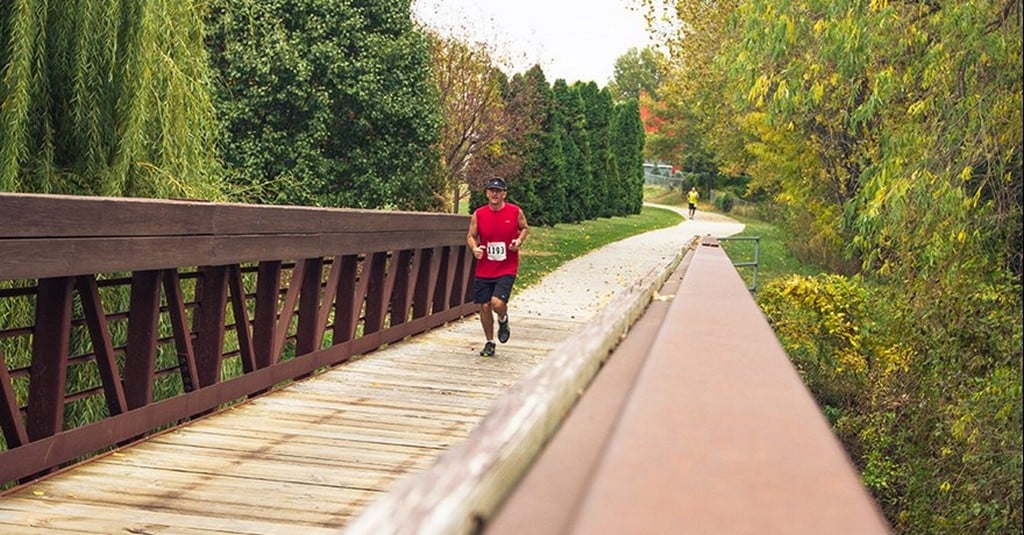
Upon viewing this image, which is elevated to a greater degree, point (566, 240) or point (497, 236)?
point (497, 236)

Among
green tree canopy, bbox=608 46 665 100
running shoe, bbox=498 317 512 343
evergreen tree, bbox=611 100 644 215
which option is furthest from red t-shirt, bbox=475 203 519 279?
green tree canopy, bbox=608 46 665 100

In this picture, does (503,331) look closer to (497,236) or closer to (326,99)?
(497,236)

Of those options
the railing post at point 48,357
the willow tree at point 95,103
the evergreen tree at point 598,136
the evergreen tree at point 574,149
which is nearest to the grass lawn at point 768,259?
the evergreen tree at point 574,149

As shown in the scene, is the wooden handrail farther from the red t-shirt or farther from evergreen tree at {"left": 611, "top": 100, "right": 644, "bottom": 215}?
evergreen tree at {"left": 611, "top": 100, "right": 644, "bottom": 215}

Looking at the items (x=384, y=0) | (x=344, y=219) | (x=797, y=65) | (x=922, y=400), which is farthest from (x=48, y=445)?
(x=384, y=0)

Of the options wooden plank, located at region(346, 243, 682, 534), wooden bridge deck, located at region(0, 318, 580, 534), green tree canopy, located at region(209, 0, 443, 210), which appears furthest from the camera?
green tree canopy, located at region(209, 0, 443, 210)

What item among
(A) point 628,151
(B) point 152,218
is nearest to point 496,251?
(B) point 152,218

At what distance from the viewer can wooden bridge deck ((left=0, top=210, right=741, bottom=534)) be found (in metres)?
5.44

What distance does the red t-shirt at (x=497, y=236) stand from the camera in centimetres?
1158

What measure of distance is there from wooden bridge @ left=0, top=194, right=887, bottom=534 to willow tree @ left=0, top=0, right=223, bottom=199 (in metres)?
0.86

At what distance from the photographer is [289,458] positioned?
686 cm

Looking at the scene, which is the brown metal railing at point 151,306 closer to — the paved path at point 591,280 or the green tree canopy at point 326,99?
the paved path at point 591,280

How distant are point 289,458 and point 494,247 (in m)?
5.06

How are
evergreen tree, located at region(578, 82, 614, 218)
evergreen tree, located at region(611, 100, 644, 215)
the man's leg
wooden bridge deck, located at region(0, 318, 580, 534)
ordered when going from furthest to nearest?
1. evergreen tree, located at region(611, 100, 644, 215)
2. evergreen tree, located at region(578, 82, 614, 218)
3. the man's leg
4. wooden bridge deck, located at region(0, 318, 580, 534)
